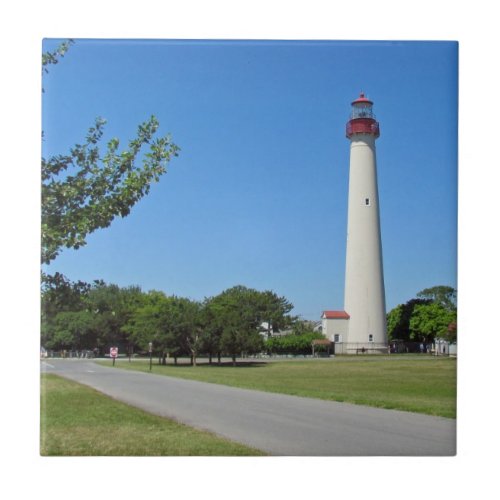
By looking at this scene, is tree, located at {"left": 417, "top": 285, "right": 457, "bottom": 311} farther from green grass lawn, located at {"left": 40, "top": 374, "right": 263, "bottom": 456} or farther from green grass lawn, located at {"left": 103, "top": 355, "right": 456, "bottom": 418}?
green grass lawn, located at {"left": 40, "top": 374, "right": 263, "bottom": 456}

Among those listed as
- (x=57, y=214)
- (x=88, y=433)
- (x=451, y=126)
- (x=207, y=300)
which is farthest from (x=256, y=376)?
(x=451, y=126)

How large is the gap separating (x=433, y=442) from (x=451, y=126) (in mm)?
3445

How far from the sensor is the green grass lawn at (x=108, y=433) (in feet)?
24.7

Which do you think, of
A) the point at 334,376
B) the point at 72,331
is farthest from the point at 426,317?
the point at 72,331

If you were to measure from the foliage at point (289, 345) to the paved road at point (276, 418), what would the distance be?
1.78 feet

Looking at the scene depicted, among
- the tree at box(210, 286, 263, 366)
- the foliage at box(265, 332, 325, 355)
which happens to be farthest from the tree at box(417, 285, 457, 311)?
the tree at box(210, 286, 263, 366)

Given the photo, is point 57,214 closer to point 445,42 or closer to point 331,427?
point 331,427

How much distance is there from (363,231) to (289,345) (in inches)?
64.9

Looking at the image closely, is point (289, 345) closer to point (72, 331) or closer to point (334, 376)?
point (334, 376)

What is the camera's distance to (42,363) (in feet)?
25.8

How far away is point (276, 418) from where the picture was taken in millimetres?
8125

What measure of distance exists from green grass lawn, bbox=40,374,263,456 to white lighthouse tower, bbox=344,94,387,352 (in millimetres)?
2222

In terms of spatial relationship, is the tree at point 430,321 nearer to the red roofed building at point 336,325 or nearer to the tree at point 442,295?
the tree at point 442,295

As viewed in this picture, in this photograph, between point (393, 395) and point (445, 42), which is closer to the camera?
point (445, 42)
